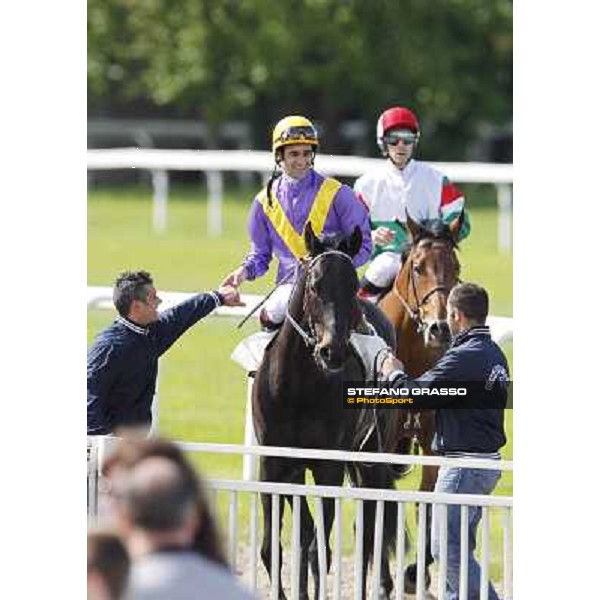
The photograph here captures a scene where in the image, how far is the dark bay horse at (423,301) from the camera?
188 inches

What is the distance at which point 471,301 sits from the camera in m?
4.78

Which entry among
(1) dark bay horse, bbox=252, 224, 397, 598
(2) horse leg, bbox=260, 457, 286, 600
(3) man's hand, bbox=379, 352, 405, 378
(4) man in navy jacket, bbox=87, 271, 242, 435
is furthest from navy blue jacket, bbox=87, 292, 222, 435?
(3) man's hand, bbox=379, 352, 405, 378

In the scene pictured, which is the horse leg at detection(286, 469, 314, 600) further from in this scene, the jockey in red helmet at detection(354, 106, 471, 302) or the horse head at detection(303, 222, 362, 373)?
the jockey in red helmet at detection(354, 106, 471, 302)

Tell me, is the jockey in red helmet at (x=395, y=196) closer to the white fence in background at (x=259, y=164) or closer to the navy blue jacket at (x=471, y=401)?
the white fence in background at (x=259, y=164)

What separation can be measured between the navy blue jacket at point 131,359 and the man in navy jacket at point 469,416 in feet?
1.80

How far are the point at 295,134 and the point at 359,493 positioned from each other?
96 cm

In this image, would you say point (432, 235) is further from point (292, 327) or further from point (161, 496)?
point (161, 496)

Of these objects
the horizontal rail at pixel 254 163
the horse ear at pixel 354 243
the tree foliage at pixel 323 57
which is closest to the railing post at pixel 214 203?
the horizontal rail at pixel 254 163
